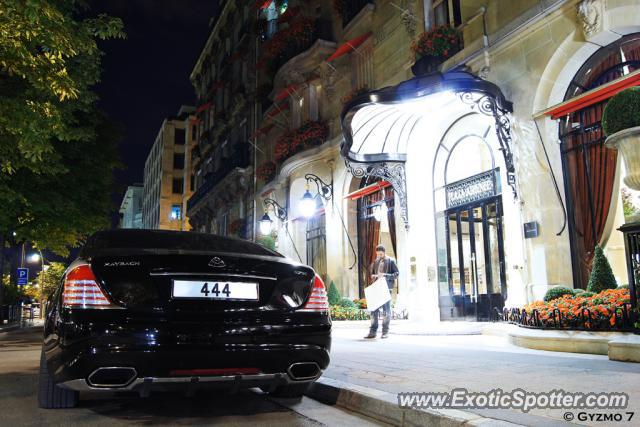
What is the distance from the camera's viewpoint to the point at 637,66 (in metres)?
9.42

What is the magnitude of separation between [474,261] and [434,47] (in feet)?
17.7

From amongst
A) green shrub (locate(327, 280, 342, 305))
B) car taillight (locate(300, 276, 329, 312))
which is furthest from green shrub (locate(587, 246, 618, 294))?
green shrub (locate(327, 280, 342, 305))

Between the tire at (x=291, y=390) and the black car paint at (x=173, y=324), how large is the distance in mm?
742

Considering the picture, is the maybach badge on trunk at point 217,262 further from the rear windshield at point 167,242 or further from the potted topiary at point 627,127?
the potted topiary at point 627,127

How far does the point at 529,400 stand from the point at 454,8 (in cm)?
1226

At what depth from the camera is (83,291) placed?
342 centimetres

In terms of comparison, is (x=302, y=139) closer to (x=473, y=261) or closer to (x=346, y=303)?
(x=346, y=303)

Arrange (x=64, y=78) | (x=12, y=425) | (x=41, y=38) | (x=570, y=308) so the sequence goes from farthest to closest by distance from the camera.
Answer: (x=64, y=78)
(x=41, y=38)
(x=570, y=308)
(x=12, y=425)

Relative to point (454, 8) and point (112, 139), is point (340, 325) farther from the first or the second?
point (112, 139)

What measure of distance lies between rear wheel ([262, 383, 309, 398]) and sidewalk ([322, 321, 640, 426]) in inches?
13.0

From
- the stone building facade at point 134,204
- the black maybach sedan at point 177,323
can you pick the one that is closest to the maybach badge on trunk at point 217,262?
the black maybach sedan at point 177,323

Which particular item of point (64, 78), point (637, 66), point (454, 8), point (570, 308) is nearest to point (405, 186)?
point (454, 8)

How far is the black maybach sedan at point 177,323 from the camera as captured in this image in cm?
335

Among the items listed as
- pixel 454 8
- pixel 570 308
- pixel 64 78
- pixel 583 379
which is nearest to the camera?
pixel 583 379
